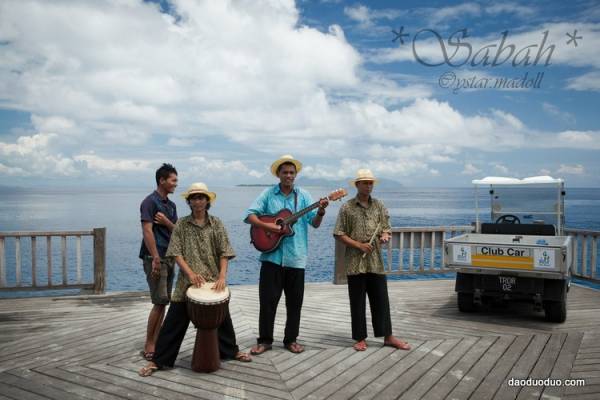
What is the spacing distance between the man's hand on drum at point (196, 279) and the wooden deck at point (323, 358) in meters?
0.78

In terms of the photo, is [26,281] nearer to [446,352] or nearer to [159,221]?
[159,221]

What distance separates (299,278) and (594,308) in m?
4.54

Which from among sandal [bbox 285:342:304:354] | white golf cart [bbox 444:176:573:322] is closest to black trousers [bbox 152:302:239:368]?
sandal [bbox 285:342:304:354]

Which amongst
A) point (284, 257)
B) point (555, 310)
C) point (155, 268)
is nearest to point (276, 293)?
point (284, 257)

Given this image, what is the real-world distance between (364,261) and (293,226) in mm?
795

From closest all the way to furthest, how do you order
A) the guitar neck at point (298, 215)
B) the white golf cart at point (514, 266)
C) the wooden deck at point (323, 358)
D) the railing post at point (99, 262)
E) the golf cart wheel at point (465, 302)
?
the wooden deck at point (323, 358), the guitar neck at point (298, 215), the white golf cart at point (514, 266), the golf cart wheel at point (465, 302), the railing post at point (99, 262)

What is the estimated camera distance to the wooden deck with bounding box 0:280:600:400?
3770mm

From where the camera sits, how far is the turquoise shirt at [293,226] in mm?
4621

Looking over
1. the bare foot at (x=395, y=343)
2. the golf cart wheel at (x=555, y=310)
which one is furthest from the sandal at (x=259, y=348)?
the golf cart wheel at (x=555, y=310)

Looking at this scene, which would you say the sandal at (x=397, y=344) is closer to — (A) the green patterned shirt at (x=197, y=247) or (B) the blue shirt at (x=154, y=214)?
(A) the green patterned shirt at (x=197, y=247)

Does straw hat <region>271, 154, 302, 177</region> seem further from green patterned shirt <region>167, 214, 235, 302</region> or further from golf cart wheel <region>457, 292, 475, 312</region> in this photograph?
golf cart wheel <region>457, 292, 475, 312</region>

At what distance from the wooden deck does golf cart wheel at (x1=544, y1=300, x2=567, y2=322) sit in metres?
0.12

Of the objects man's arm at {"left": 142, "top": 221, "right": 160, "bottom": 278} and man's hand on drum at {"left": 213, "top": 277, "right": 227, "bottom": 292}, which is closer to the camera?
man's hand on drum at {"left": 213, "top": 277, "right": 227, "bottom": 292}

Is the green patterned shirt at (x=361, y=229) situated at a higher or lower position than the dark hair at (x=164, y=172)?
lower
